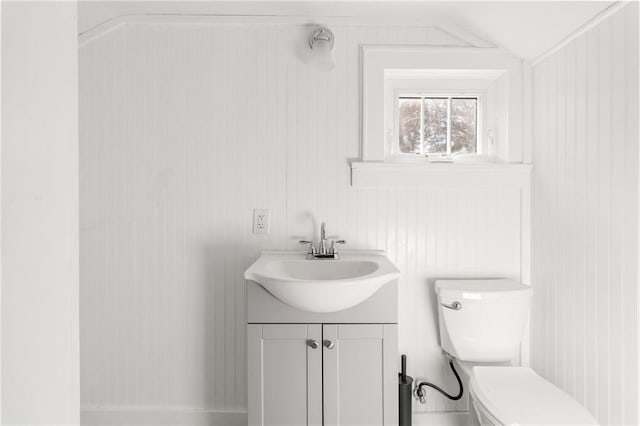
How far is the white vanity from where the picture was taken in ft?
4.34

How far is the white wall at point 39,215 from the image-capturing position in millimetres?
328

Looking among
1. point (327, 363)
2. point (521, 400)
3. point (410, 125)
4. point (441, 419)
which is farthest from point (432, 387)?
point (410, 125)

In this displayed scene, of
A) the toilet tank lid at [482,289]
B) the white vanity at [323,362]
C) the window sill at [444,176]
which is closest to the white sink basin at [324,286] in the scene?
the white vanity at [323,362]

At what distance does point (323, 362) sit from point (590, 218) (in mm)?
1125

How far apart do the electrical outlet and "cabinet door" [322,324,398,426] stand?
1.93ft

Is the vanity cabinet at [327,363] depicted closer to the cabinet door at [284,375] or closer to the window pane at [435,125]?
the cabinet door at [284,375]

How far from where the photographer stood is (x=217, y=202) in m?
1.71

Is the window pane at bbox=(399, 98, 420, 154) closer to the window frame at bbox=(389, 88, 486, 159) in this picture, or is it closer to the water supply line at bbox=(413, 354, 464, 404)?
the window frame at bbox=(389, 88, 486, 159)

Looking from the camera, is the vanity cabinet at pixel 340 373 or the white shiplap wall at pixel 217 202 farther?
the white shiplap wall at pixel 217 202

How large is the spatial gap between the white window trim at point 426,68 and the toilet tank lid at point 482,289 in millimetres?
594

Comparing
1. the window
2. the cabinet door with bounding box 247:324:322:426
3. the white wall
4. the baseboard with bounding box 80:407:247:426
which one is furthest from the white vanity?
the white wall

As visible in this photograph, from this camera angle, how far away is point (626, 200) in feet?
3.85

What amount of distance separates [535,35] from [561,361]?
1380 millimetres

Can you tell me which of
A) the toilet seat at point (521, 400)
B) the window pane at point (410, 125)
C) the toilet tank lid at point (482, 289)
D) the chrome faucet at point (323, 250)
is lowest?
the toilet seat at point (521, 400)
